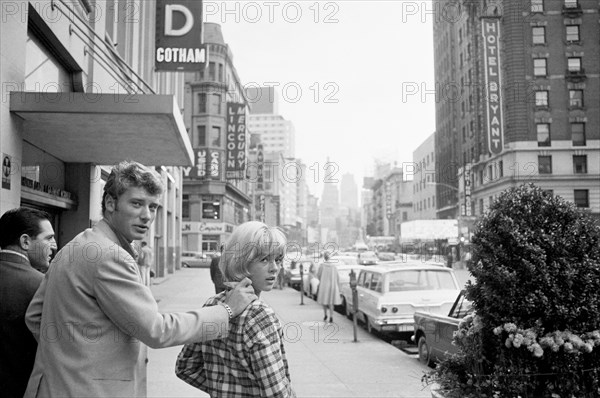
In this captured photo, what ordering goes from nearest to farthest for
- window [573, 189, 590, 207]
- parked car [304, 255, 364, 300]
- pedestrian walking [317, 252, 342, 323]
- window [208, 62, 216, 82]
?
pedestrian walking [317, 252, 342, 323] < parked car [304, 255, 364, 300] < window [573, 189, 590, 207] < window [208, 62, 216, 82]

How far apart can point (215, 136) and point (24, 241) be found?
186ft

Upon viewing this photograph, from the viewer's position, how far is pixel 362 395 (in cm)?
696

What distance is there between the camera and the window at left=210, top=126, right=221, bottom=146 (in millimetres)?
58606

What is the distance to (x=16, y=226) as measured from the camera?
3.06 metres

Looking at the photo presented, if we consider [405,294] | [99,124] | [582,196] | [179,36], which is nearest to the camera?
[99,124]

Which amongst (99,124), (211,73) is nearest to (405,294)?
(99,124)

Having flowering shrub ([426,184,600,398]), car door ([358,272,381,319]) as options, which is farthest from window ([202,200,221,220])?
flowering shrub ([426,184,600,398])

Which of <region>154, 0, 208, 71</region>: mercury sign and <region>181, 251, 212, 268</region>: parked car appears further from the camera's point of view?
<region>181, 251, 212, 268</region>: parked car

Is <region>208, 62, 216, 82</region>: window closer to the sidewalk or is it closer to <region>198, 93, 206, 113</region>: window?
<region>198, 93, 206, 113</region>: window

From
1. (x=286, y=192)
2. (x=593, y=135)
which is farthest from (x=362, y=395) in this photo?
(x=286, y=192)

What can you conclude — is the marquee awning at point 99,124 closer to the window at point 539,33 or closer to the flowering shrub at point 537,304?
the flowering shrub at point 537,304

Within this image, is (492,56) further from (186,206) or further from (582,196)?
(186,206)

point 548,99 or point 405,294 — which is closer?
point 405,294

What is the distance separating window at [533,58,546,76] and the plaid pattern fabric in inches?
2075
